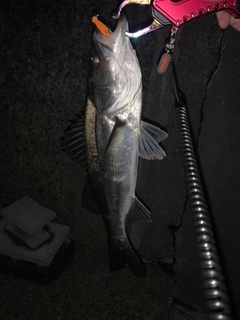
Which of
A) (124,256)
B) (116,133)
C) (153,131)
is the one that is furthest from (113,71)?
(124,256)

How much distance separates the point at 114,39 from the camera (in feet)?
4.81

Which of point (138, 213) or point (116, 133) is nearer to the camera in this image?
point (116, 133)

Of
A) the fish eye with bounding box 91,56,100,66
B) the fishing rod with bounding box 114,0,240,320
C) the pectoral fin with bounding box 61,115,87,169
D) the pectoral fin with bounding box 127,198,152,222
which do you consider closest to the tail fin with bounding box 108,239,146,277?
the pectoral fin with bounding box 127,198,152,222

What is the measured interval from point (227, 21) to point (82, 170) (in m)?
1.79

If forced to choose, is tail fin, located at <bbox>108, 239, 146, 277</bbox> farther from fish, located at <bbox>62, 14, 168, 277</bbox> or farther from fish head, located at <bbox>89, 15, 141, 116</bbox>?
fish head, located at <bbox>89, 15, 141, 116</bbox>

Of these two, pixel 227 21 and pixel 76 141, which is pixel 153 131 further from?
pixel 227 21

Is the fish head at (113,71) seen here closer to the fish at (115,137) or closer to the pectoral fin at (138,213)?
the fish at (115,137)

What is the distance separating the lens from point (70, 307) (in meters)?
2.58

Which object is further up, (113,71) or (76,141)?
(113,71)

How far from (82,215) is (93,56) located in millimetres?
1761

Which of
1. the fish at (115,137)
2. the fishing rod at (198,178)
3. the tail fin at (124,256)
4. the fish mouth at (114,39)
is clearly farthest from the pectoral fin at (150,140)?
the tail fin at (124,256)

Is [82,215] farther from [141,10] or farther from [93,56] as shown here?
[141,10]

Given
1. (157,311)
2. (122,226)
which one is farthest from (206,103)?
(157,311)

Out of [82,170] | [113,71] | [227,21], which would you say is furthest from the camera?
[82,170]
